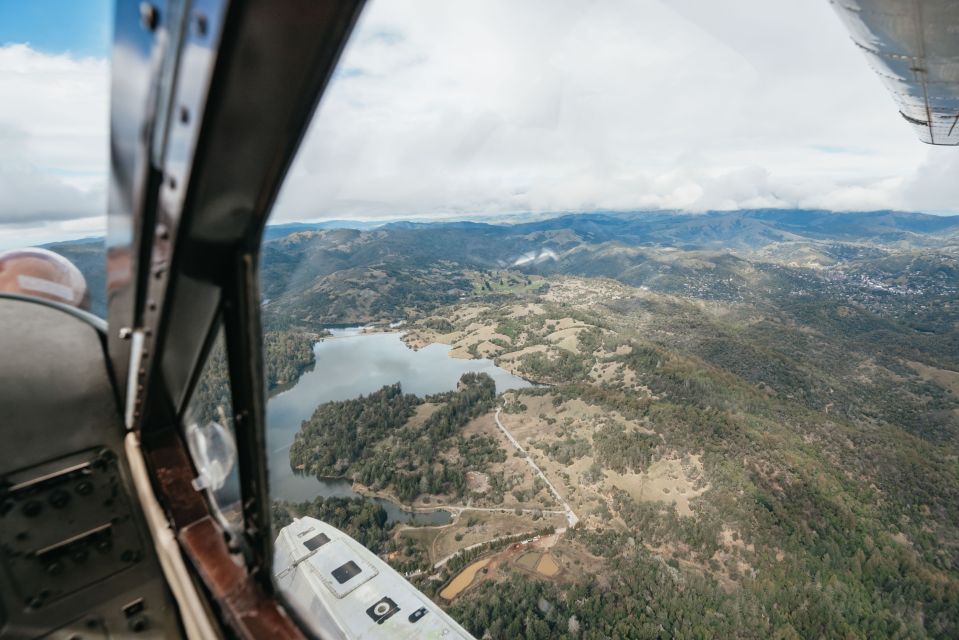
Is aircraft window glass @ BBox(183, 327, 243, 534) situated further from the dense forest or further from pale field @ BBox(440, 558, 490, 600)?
the dense forest

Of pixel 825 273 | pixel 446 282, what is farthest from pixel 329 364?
pixel 825 273

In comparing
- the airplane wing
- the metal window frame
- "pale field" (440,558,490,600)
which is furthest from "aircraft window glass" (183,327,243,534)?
"pale field" (440,558,490,600)

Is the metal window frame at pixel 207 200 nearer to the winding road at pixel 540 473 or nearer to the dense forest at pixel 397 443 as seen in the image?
the dense forest at pixel 397 443

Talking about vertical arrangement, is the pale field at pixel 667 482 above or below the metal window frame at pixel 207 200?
below

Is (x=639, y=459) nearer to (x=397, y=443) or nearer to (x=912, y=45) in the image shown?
(x=397, y=443)

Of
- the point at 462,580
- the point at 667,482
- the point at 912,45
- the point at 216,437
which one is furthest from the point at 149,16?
the point at 667,482

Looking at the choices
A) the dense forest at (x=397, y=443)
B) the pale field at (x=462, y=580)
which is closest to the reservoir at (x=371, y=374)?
the dense forest at (x=397, y=443)
